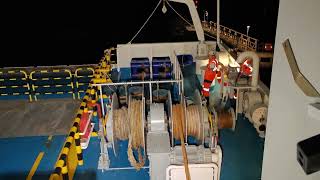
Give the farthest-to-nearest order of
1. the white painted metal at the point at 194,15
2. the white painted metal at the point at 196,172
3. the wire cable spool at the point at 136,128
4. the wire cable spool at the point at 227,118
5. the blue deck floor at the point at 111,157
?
1. the white painted metal at the point at 194,15
2. the wire cable spool at the point at 227,118
3. the blue deck floor at the point at 111,157
4. the wire cable spool at the point at 136,128
5. the white painted metal at the point at 196,172

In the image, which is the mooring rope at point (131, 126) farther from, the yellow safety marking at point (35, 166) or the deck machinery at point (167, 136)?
the yellow safety marking at point (35, 166)

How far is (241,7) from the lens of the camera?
189 feet

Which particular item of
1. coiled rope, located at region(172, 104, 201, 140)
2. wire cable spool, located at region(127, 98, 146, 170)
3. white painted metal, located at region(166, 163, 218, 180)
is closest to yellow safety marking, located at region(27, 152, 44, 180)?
wire cable spool, located at region(127, 98, 146, 170)

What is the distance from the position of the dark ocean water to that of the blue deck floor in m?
26.0

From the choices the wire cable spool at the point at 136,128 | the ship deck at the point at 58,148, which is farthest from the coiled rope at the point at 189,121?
the ship deck at the point at 58,148

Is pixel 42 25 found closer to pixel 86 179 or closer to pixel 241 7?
pixel 241 7

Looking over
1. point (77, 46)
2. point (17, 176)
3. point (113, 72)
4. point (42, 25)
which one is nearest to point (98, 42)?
point (77, 46)

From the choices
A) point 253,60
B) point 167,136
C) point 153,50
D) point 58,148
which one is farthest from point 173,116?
point 153,50

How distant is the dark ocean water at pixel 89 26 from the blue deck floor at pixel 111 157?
26.0m

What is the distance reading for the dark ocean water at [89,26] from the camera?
118 feet

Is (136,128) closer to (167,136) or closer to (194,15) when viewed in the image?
(167,136)

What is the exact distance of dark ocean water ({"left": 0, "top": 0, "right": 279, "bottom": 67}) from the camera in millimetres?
35906

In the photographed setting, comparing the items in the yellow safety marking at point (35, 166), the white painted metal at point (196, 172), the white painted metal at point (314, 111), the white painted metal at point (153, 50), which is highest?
the white painted metal at point (153, 50)

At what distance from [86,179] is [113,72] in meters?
7.16
